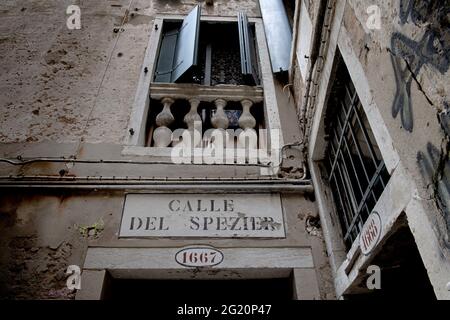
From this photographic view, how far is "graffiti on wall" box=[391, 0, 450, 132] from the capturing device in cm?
138

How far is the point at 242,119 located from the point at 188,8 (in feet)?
9.48

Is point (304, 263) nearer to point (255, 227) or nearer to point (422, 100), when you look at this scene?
point (255, 227)

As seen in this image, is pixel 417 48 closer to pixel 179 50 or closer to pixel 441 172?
pixel 441 172

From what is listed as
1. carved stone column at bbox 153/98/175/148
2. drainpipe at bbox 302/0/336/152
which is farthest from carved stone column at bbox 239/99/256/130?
carved stone column at bbox 153/98/175/148

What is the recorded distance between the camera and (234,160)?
3670mm

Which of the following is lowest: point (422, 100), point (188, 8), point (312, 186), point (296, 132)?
point (422, 100)

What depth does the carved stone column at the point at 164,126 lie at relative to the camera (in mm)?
3863

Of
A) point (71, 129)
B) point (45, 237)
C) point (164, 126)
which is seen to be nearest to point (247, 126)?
point (164, 126)

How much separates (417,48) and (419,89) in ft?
0.62

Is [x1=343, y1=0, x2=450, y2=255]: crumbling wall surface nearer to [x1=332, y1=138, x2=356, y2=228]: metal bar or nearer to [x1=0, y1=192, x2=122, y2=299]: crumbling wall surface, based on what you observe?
[x1=332, y1=138, x2=356, y2=228]: metal bar

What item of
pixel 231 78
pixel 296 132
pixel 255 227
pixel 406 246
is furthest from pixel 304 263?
pixel 231 78

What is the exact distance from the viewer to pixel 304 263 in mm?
2973

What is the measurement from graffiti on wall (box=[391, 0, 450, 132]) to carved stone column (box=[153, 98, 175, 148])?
2574 millimetres

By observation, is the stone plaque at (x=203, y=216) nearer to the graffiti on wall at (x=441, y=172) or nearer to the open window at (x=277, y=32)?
the graffiti on wall at (x=441, y=172)
